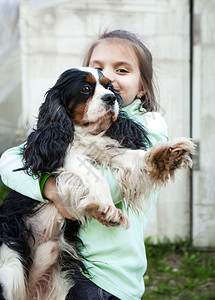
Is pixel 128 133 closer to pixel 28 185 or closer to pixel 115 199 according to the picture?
pixel 115 199

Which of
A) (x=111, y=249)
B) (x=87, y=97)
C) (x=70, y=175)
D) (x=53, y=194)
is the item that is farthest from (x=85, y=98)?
(x=111, y=249)

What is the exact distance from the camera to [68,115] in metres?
2.18

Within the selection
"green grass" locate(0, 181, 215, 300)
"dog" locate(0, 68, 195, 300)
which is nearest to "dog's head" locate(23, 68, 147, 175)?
"dog" locate(0, 68, 195, 300)

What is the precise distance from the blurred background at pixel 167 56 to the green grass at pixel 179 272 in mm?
192

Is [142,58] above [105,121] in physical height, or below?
above

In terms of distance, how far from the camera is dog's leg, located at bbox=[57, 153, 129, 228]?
192cm

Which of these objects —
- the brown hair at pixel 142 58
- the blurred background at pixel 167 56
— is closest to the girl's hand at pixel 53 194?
the brown hair at pixel 142 58

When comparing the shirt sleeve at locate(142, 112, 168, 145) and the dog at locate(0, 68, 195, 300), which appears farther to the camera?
the shirt sleeve at locate(142, 112, 168, 145)

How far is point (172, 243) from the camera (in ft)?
17.9

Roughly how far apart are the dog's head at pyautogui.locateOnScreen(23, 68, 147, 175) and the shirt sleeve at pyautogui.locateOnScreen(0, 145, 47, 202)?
0.05 m

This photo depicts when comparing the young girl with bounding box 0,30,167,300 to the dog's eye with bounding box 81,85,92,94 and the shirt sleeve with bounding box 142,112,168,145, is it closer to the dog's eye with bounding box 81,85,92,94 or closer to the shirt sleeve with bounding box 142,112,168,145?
the shirt sleeve with bounding box 142,112,168,145

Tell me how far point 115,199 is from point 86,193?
0.17m

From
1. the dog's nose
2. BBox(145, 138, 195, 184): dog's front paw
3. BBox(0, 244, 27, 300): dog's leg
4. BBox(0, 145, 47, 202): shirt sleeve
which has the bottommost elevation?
BBox(0, 244, 27, 300): dog's leg

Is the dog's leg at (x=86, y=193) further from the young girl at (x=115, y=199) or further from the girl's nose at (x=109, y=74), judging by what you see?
the girl's nose at (x=109, y=74)
